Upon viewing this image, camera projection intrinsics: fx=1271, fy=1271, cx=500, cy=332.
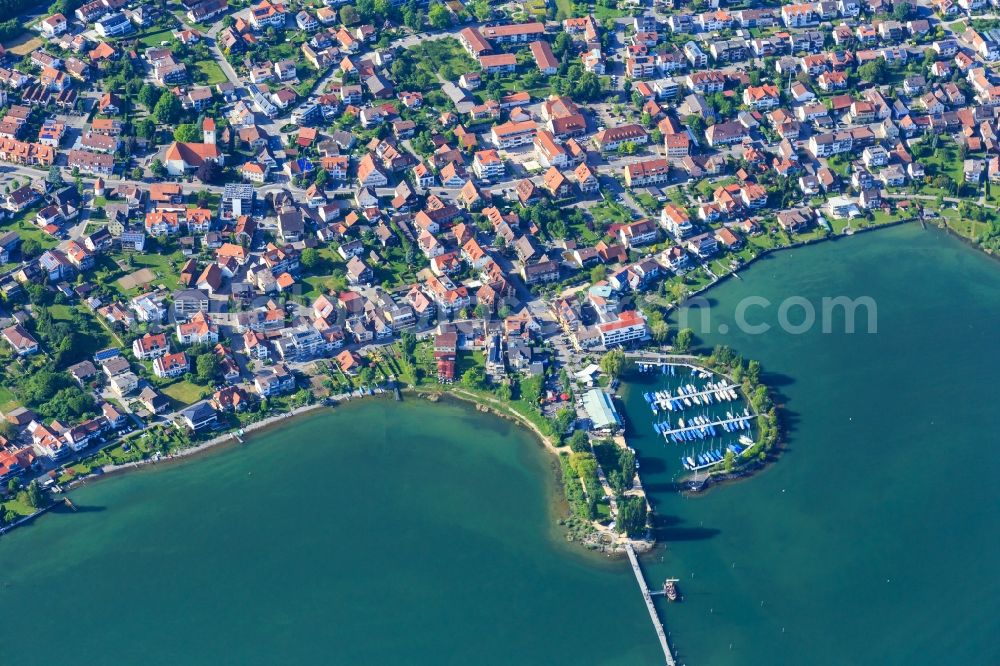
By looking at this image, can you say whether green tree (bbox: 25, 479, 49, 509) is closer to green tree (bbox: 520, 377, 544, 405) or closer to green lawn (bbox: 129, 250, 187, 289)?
green lawn (bbox: 129, 250, 187, 289)

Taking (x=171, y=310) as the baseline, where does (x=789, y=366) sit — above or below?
below

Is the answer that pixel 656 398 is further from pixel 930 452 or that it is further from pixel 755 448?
pixel 930 452

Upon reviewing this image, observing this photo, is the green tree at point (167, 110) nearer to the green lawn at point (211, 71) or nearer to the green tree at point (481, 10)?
the green lawn at point (211, 71)

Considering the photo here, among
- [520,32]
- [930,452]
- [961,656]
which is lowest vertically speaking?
[961,656]

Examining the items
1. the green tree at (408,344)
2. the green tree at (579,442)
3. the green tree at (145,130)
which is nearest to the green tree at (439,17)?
the green tree at (145,130)

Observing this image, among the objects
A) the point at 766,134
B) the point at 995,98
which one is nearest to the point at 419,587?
the point at 766,134

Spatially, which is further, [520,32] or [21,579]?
[520,32]
